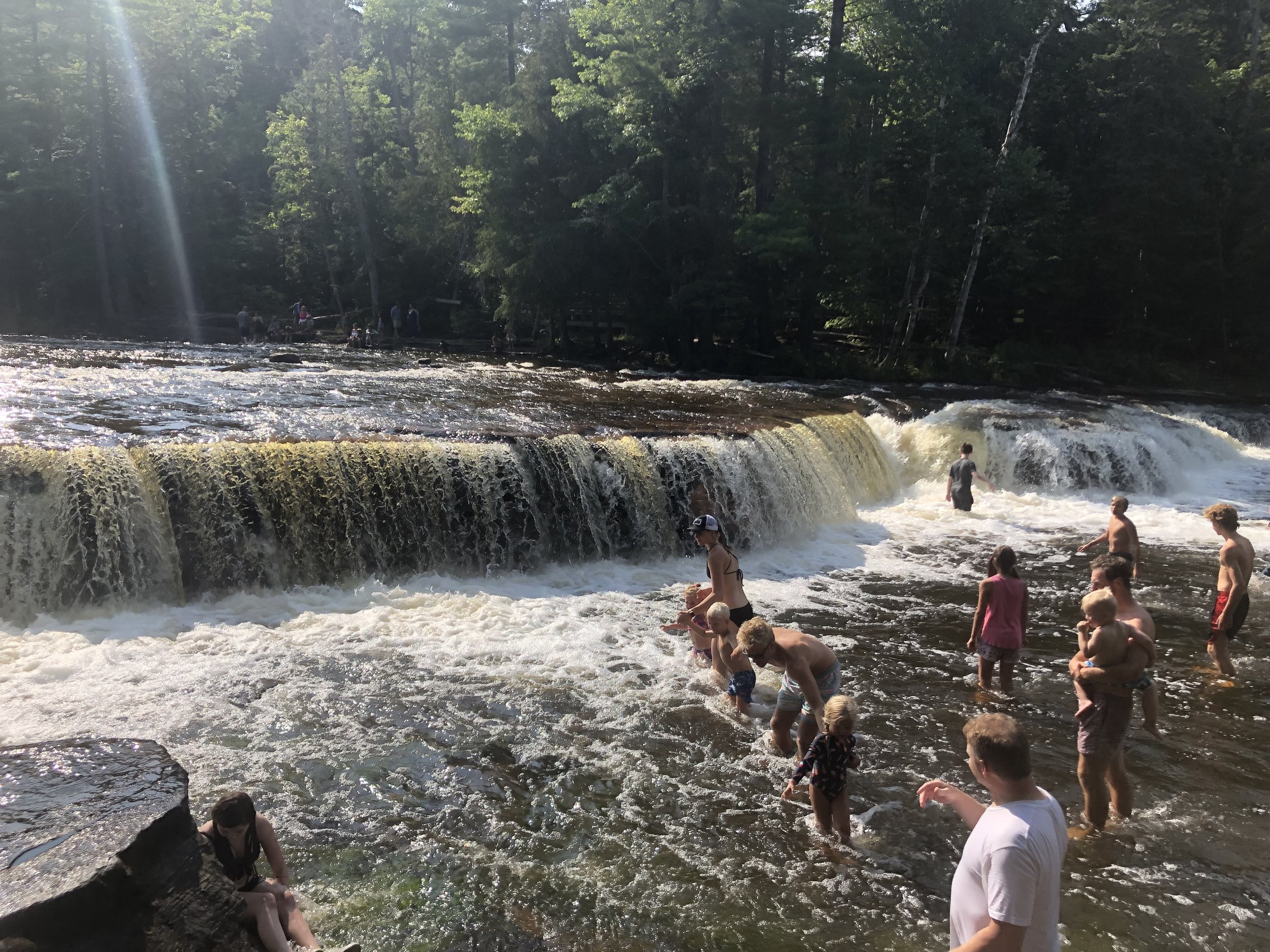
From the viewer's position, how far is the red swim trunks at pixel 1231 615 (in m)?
7.38

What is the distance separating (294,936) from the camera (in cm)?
407

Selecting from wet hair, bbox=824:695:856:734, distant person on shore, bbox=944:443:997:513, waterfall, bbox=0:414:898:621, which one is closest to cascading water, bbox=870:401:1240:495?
distant person on shore, bbox=944:443:997:513

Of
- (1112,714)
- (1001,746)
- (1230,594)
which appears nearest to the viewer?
(1001,746)

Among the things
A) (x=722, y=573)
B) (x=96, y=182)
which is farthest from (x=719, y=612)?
(x=96, y=182)

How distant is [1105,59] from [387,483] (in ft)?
94.7

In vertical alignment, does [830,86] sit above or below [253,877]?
above

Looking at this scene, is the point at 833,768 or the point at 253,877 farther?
the point at 833,768

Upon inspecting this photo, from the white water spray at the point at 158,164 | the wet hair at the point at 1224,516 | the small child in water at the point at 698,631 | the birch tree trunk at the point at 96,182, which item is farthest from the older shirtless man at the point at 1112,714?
the birch tree trunk at the point at 96,182

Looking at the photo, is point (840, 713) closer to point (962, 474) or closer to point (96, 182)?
point (962, 474)

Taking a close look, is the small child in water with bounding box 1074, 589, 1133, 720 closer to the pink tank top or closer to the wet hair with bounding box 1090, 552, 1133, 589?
the wet hair with bounding box 1090, 552, 1133, 589

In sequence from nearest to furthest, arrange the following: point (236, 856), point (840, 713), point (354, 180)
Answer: point (236, 856)
point (840, 713)
point (354, 180)

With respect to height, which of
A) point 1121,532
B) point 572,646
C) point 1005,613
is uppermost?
point 1121,532

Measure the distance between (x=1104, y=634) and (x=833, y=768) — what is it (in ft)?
5.64

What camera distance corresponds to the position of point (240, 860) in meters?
4.03
